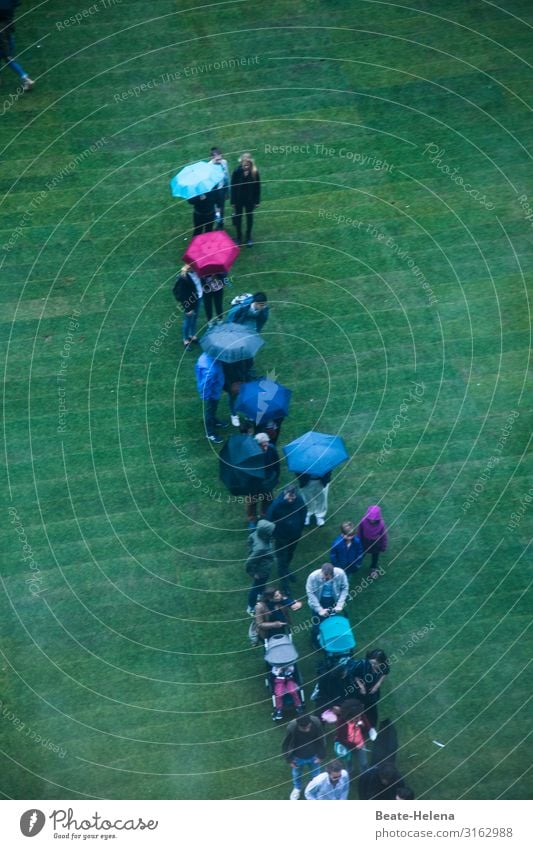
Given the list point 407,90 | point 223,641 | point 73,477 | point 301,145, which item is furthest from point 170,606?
point 407,90

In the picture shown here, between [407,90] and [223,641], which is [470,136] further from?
[223,641]

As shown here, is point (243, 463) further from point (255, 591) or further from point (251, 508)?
point (255, 591)

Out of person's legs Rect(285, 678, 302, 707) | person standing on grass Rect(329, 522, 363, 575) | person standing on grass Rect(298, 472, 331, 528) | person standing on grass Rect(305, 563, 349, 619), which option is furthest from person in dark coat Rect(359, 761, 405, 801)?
person standing on grass Rect(298, 472, 331, 528)

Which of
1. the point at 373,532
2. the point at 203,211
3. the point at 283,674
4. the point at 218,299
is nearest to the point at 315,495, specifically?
the point at 373,532

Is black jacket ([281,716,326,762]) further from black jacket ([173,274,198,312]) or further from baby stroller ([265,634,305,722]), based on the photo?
black jacket ([173,274,198,312])

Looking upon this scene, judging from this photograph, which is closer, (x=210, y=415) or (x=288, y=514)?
(x=288, y=514)
